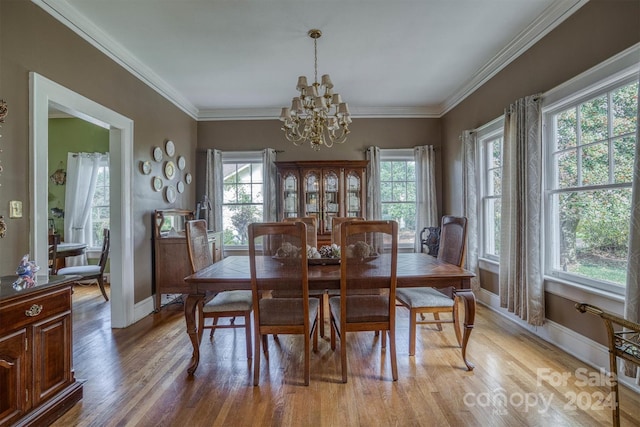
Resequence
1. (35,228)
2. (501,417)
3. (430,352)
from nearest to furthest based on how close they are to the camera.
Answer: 1. (501,417)
2. (35,228)
3. (430,352)

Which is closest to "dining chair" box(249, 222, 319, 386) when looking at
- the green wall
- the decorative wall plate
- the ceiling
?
the ceiling

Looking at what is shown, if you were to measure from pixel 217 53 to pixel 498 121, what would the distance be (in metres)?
3.10

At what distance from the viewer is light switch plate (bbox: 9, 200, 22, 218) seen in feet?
6.60

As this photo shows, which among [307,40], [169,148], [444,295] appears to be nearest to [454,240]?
[444,295]

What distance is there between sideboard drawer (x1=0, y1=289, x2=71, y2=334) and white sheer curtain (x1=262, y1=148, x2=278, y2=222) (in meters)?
3.13

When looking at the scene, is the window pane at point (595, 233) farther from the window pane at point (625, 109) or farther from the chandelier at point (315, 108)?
the chandelier at point (315, 108)

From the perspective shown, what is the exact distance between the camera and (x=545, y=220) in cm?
283

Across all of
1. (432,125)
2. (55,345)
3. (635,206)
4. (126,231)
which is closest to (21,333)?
(55,345)

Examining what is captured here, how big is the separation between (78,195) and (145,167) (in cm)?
253

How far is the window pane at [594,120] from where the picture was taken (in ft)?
7.66

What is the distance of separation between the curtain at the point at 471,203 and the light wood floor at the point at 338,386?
1.09 meters

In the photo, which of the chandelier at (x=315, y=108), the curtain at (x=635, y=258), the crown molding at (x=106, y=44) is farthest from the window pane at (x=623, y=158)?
the crown molding at (x=106, y=44)

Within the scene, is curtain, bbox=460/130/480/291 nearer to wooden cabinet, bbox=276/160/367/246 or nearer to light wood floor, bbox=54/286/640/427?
light wood floor, bbox=54/286/640/427

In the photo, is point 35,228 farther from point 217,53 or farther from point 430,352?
point 430,352
